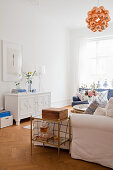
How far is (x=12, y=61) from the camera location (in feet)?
17.4

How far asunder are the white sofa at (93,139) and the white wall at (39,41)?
2.84 metres

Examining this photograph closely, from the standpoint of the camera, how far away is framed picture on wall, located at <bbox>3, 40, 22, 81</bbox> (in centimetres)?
510

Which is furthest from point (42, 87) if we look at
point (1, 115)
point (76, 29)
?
point (76, 29)

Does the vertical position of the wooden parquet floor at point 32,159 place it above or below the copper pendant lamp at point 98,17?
below

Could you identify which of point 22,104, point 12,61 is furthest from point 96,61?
point 22,104

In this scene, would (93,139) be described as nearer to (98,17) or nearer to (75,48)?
(98,17)

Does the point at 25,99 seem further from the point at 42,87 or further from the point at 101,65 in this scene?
the point at 101,65

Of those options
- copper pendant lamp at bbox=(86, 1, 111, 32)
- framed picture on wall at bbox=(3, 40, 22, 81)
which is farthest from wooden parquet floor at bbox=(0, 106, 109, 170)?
copper pendant lamp at bbox=(86, 1, 111, 32)

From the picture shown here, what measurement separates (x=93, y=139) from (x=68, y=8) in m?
4.43

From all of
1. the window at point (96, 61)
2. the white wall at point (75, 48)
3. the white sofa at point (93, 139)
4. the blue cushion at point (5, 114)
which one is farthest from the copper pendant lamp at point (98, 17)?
the white wall at point (75, 48)

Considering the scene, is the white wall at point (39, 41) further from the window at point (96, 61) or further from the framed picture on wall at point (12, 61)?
the window at point (96, 61)

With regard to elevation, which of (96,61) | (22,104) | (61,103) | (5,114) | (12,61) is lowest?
(61,103)

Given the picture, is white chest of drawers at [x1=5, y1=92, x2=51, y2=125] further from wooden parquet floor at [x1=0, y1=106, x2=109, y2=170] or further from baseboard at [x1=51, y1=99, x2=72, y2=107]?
baseboard at [x1=51, y1=99, x2=72, y2=107]

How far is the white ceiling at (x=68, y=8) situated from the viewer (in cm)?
532
